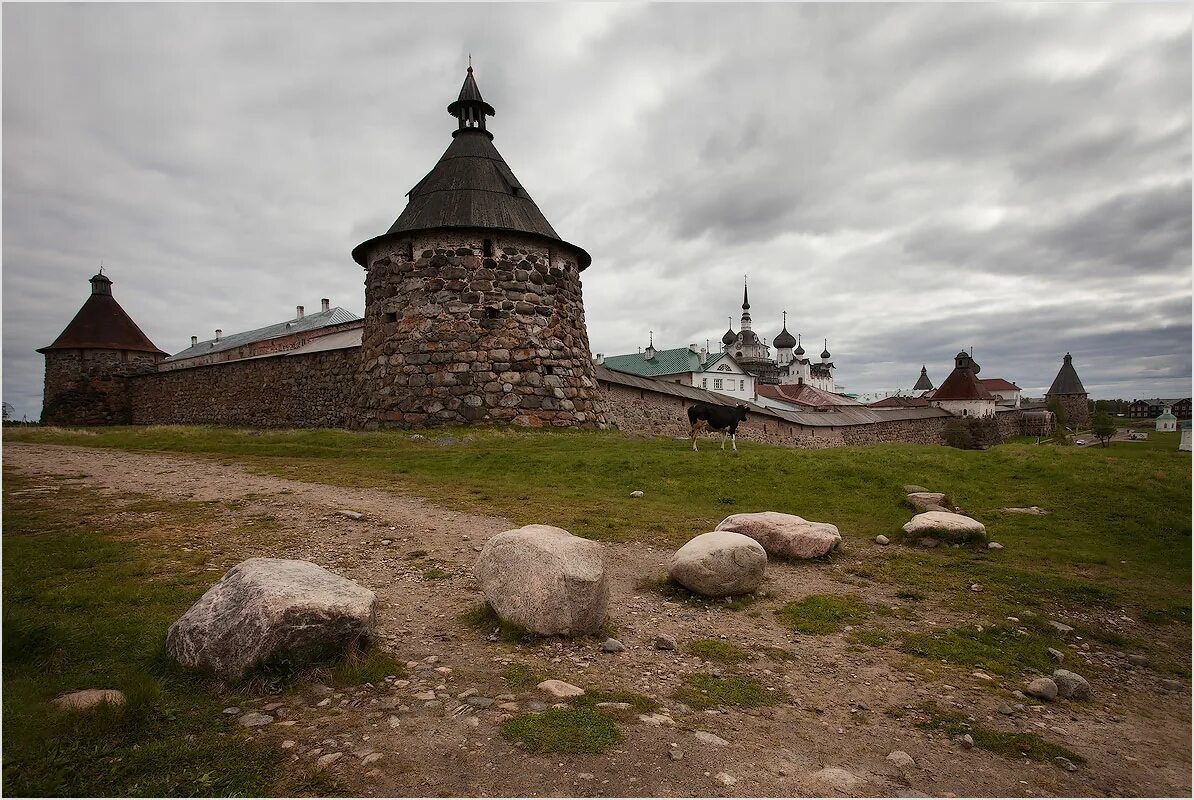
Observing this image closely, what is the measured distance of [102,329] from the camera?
40312 millimetres

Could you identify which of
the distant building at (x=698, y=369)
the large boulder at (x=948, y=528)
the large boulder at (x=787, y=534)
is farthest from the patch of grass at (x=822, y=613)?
the distant building at (x=698, y=369)

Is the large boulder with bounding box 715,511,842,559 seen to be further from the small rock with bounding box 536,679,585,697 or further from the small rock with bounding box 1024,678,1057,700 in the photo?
the small rock with bounding box 536,679,585,697

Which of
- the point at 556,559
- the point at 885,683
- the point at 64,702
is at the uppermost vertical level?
the point at 556,559

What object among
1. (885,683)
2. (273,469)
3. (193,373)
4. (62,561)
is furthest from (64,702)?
(193,373)

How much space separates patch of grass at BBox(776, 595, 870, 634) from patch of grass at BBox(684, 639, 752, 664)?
31.9 inches

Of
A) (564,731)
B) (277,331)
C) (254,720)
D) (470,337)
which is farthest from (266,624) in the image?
(277,331)

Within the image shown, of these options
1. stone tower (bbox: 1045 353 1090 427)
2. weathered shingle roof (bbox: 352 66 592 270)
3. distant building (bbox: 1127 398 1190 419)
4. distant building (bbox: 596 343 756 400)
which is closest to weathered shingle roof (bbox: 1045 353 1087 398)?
stone tower (bbox: 1045 353 1090 427)

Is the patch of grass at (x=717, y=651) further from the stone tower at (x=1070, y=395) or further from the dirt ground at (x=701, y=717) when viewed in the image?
the stone tower at (x=1070, y=395)

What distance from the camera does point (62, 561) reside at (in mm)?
5926

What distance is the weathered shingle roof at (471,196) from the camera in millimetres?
20953

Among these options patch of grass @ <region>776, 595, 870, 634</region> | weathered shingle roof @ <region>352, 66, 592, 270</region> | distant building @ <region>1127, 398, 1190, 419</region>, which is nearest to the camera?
patch of grass @ <region>776, 595, 870, 634</region>

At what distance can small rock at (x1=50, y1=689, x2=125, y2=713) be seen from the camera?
3256 mm

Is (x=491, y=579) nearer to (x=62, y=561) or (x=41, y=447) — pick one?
(x=62, y=561)

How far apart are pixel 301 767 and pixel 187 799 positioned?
0.48 meters
